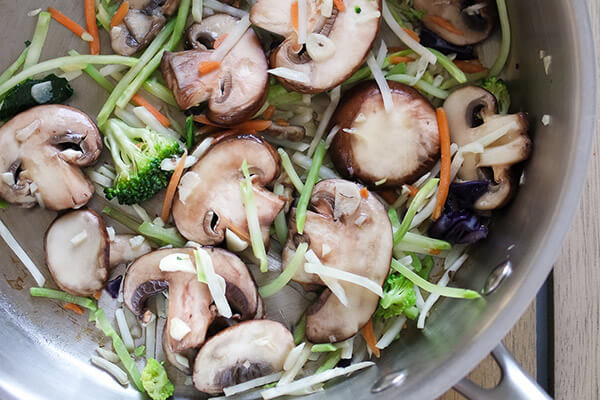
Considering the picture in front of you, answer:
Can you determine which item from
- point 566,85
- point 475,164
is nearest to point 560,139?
point 566,85

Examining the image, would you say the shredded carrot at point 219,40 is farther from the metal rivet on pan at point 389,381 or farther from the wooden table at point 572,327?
the wooden table at point 572,327

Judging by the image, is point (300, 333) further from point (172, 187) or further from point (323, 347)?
point (172, 187)

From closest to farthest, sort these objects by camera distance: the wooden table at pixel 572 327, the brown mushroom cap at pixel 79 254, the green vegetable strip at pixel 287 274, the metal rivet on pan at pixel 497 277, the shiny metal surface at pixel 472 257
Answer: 1. the shiny metal surface at pixel 472 257
2. the metal rivet on pan at pixel 497 277
3. the green vegetable strip at pixel 287 274
4. the brown mushroom cap at pixel 79 254
5. the wooden table at pixel 572 327

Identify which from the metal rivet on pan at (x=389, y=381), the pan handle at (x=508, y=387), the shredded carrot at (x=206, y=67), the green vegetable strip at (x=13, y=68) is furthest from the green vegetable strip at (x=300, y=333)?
the green vegetable strip at (x=13, y=68)

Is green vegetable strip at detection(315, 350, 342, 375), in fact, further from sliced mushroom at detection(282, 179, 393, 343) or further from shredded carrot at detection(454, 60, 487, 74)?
shredded carrot at detection(454, 60, 487, 74)

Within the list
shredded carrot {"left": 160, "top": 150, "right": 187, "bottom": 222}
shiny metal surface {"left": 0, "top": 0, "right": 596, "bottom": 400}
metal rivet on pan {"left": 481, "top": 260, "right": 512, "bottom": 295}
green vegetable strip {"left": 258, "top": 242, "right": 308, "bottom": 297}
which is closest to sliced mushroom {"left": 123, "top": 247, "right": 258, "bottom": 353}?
green vegetable strip {"left": 258, "top": 242, "right": 308, "bottom": 297}

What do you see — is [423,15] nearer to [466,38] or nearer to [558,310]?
[466,38]
